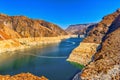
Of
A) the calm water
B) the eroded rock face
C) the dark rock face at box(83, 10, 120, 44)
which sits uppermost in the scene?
the dark rock face at box(83, 10, 120, 44)

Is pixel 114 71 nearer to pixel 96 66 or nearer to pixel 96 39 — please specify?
pixel 96 66

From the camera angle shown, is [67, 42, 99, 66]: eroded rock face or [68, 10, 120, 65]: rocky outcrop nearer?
[67, 42, 99, 66]: eroded rock face

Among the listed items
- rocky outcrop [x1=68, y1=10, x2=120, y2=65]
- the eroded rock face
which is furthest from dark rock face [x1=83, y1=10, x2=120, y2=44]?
the eroded rock face

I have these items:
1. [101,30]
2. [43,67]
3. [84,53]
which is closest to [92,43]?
[84,53]

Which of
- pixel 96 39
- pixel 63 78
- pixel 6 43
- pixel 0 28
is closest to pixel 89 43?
pixel 96 39

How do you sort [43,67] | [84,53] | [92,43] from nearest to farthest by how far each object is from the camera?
[43,67] < [84,53] < [92,43]

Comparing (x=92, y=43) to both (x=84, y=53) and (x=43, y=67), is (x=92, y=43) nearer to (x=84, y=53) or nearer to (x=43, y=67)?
(x=84, y=53)

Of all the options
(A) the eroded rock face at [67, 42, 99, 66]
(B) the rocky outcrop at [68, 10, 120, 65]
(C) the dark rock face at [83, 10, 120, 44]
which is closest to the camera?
(A) the eroded rock face at [67, 42, 99, 66]

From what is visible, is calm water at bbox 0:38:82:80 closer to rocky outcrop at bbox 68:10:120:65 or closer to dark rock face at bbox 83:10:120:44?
rocky outcrop at bbox 68:10:120:65

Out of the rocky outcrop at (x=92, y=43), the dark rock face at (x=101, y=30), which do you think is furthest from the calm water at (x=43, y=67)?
the dark rock face at (x=101, y=30)
